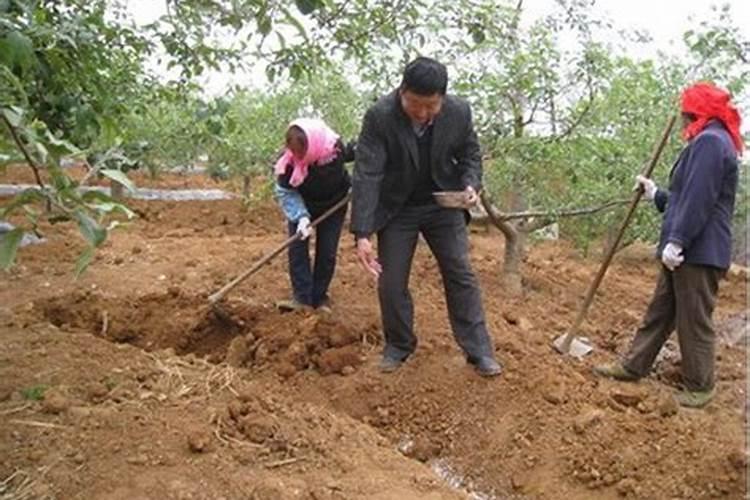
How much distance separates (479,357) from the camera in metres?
3.89

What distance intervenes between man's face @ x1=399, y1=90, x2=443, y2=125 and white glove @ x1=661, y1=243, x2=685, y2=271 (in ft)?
3.92

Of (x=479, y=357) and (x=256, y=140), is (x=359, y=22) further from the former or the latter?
(x=256, y=140)

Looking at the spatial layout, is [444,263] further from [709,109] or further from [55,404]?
[55,404]

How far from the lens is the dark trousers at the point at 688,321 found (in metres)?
3.60

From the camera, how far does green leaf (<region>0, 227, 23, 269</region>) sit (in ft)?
4.68

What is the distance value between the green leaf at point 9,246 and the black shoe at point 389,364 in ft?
8.83

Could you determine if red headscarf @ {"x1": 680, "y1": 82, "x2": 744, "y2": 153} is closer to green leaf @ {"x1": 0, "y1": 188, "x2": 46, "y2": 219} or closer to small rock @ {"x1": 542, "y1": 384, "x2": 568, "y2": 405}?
small rock @ {"x1": 542, "y1": 384, "x2": 568, "y2": 405}

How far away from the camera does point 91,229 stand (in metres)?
1.46

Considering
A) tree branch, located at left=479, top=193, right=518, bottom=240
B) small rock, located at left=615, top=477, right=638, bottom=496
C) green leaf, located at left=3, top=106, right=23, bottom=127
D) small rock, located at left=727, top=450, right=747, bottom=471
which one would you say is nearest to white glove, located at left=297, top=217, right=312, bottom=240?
tree branch, located at left=479, top=193, right=518, bottom=240

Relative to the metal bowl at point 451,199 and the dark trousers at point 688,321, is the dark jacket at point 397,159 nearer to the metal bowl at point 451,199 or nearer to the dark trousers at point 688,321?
the metal bowl at point 451,199

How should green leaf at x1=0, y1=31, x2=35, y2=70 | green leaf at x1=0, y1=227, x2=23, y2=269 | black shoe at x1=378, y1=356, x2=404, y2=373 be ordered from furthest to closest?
1. black shoe at x1=378, y1=356, x2=404, y2=373
2. green leaf at x1=0, y1=31, x2=35, y2=70
3. green leaf at x1=0, y1=227, x2=23, y2=269

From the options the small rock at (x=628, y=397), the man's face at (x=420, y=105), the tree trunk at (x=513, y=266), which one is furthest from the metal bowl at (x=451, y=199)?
the tree trunk at (x=513, y=266)

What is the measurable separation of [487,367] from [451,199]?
84 centimetres

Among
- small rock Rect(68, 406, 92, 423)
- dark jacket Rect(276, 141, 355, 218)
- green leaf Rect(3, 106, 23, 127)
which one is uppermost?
green leaf Rect(3, 106, 23, 127)
